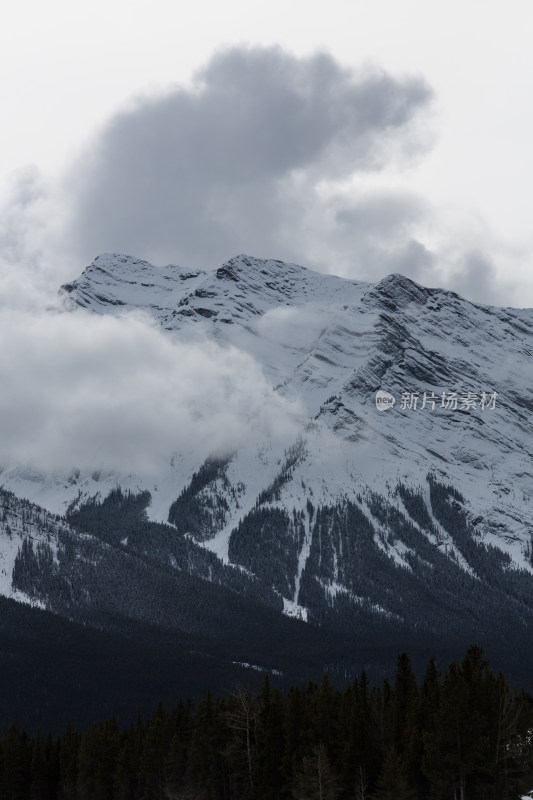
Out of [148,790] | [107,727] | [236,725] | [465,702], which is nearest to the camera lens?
[465,702]

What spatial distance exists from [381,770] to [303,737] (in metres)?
9.28

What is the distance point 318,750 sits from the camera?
11125cm

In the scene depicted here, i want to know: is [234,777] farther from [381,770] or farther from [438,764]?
[438,764]

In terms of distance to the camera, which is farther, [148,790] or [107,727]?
[107,727]

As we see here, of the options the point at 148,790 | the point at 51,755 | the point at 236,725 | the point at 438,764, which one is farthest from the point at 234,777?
the point at 51,755

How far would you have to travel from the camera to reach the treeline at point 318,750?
328ft

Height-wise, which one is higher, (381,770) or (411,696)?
(411,696)

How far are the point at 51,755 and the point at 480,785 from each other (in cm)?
7660

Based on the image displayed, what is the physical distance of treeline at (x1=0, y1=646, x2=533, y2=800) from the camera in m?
100

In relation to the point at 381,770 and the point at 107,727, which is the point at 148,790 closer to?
the point at 107,727

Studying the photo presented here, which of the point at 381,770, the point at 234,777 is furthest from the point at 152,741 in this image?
the point at 381,770

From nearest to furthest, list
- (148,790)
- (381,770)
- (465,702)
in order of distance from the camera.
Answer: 1. (465,702)
2. (381,770)
3. (148,790)

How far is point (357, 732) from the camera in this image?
376 feet

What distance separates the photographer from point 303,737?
386 ft
